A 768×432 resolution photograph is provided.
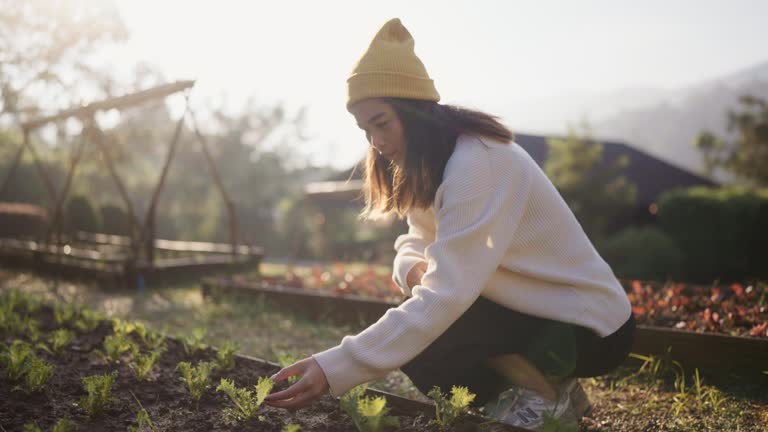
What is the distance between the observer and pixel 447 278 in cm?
174

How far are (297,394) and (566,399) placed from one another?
1.02m

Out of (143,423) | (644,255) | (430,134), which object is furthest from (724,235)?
(143,423)

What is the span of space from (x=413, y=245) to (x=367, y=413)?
984 millimetres

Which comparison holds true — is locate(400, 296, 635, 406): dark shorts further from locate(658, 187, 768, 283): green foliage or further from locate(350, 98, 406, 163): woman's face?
locate(658, 187, 768, 283): green foliage

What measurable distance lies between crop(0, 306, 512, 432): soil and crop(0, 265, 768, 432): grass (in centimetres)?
39

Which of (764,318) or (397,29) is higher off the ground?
(397,29)

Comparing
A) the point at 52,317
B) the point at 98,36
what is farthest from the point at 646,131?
the point at 52,317

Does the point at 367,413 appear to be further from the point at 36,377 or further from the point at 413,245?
the point at 36,377

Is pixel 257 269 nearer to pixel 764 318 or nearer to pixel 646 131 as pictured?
pixel 764 318

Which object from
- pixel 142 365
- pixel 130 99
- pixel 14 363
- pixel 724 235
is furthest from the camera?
pixel 724 235

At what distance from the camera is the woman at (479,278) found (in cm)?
172

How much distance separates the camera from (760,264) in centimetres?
948

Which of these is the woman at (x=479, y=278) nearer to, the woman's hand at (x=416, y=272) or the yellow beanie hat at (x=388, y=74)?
the yellow beanie hat at (x=388, y=74)

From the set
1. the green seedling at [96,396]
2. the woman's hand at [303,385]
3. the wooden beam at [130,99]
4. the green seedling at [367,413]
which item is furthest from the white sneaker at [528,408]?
the wooden beam at [130,99]
